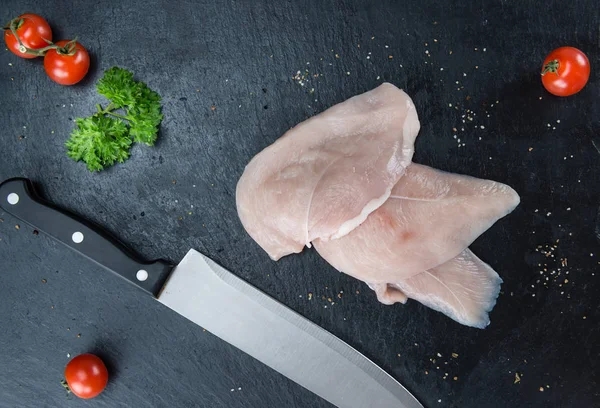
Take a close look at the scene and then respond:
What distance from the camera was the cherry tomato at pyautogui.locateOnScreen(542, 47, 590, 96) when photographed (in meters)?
2.07

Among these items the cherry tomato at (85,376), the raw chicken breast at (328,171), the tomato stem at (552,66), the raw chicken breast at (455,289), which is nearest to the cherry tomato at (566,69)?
the tomato stem at (552,66)

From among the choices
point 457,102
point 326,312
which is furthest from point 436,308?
point 457,102

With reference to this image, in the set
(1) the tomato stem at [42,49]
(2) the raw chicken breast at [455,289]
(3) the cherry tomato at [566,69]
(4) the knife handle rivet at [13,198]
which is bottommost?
(2) the raw chicken breast at [455,289]

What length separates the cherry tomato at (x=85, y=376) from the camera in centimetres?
204

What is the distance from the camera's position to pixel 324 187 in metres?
1.99

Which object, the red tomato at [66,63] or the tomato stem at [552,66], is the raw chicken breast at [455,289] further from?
the red tomato at [66,63]

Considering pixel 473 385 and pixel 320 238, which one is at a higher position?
pixel 320 238

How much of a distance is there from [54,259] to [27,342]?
1.06 feet

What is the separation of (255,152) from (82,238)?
68cm

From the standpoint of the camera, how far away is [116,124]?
207cm

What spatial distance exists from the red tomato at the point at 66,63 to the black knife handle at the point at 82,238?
0.39m

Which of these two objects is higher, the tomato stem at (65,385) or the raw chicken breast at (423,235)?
the raw chicken breast at (423,235)

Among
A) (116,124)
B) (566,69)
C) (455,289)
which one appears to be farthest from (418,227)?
(116,124)

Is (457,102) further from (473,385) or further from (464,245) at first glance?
(473,385)
